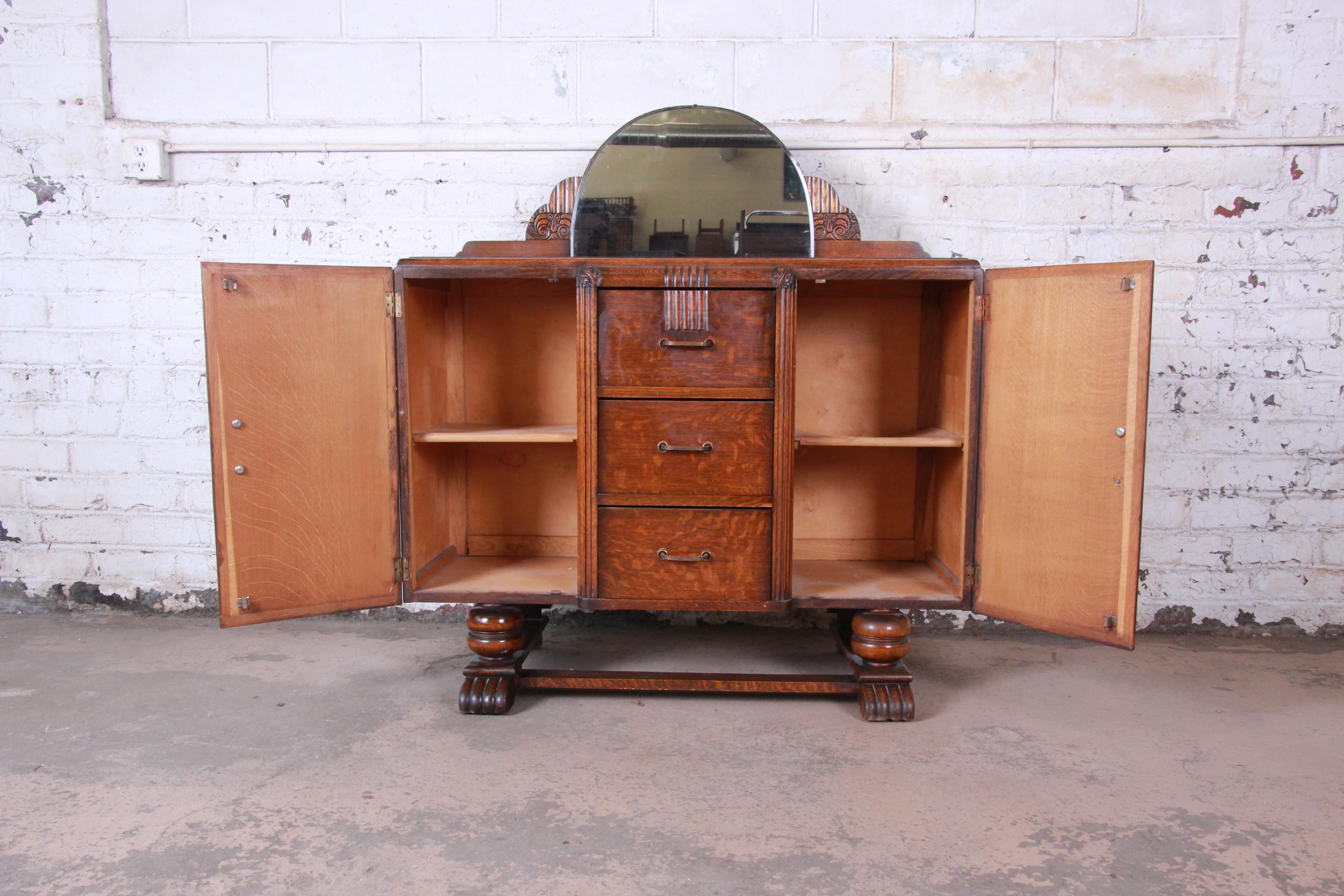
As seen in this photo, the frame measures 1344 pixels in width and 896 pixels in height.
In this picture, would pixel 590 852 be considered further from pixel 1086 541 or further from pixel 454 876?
pixel 1086 541

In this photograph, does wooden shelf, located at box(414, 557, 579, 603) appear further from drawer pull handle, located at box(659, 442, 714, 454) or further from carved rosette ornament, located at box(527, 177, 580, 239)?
carved rosette ornament, located at box(527, 177, 580, 239)

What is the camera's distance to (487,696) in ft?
6.86

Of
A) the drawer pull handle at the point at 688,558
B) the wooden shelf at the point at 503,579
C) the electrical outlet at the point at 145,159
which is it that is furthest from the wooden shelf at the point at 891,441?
the electrical outlet at the point at 145,159

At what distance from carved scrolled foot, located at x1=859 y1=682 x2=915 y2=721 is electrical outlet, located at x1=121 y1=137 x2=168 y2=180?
2613 mm

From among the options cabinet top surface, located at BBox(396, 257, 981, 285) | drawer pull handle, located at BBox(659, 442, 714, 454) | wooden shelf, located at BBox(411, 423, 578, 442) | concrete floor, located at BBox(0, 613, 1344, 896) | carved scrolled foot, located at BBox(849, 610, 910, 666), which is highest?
cabinet top surface, located at BBox(396, 257, 981, 285)

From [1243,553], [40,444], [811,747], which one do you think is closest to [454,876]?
[811,747]

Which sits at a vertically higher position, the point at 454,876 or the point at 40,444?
the point at 40,444

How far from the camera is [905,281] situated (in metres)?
2.28

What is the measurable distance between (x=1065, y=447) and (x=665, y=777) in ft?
3.66

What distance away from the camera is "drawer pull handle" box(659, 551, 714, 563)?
2.02m

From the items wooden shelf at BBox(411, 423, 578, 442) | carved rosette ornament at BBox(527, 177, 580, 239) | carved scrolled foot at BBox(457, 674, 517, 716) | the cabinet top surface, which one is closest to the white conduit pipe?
carved rosette ornament at BBox(527, 177, 580, 239)

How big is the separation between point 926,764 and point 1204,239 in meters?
1.86

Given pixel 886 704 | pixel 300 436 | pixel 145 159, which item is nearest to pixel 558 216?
pixel 300 436

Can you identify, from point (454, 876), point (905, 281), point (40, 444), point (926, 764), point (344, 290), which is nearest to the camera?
point (454, 876)
